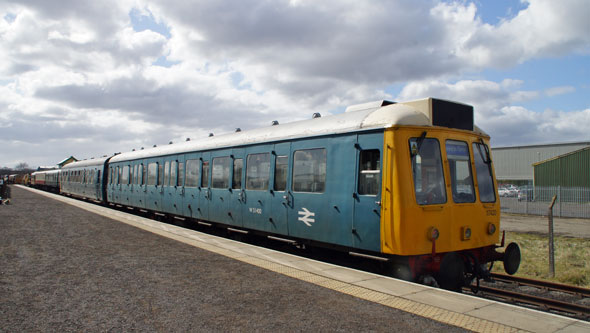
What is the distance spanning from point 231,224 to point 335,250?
3.63 m

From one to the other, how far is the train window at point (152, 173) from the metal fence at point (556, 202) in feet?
65.5

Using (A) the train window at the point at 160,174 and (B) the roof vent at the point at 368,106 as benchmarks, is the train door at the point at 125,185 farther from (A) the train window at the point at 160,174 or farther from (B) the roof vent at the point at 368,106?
(B) the roof vent at the point at 368,106

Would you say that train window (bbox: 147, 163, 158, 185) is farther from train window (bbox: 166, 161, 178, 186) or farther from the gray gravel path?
the gray gravel path

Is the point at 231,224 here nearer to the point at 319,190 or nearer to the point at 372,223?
the point at 319,190

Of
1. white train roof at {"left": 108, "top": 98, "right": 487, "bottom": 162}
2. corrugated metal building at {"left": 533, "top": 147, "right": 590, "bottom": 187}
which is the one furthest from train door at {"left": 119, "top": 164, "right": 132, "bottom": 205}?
corrugated metal building at {"left": 533, "top": 147, "right": 590, "bottom": 187}

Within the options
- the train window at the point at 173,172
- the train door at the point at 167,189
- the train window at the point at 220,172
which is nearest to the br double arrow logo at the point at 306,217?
the train window at the point at 220,172

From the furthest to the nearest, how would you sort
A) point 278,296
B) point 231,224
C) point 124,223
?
point 124,223
point 231,224
point 278,296

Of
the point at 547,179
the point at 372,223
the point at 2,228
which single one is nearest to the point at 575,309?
the point at 372,223

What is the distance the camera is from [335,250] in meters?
8.34

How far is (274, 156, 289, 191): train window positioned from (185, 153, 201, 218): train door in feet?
14.0

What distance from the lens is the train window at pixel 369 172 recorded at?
6.95 meters

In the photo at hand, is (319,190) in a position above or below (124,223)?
above

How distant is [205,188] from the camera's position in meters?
12.5

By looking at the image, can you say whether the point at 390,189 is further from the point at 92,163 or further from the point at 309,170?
the point at 92,163
